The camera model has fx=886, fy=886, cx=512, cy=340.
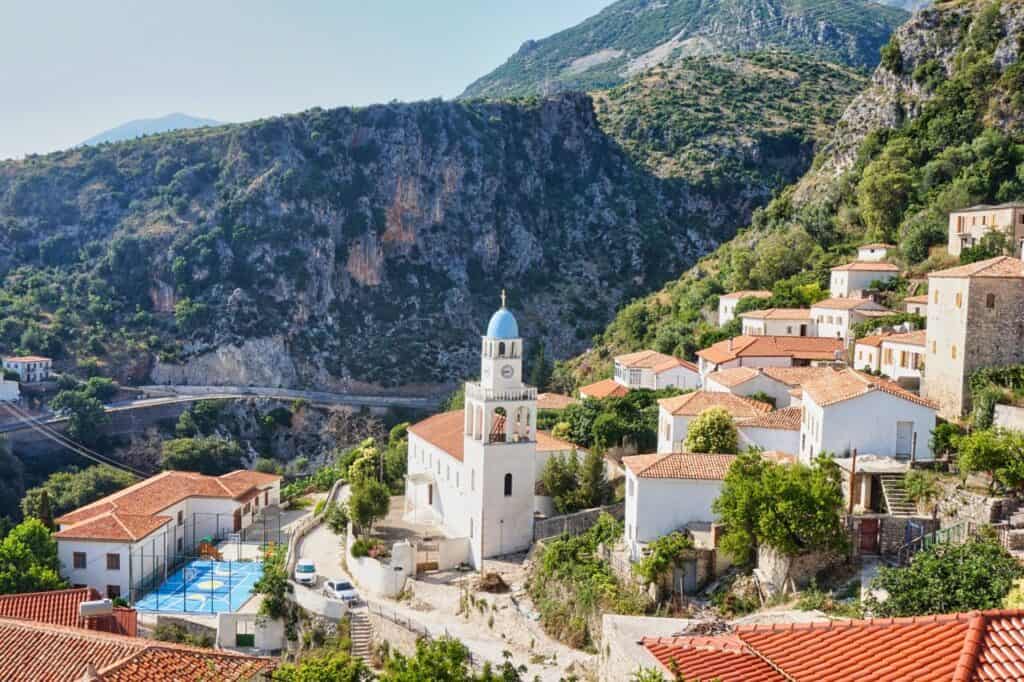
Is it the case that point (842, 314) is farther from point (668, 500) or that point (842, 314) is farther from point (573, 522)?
point (668, 500)

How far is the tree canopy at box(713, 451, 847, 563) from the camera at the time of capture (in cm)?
2303

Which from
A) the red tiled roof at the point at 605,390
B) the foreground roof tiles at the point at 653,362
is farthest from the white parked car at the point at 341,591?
the foreground roof tiles at the point at 653,362

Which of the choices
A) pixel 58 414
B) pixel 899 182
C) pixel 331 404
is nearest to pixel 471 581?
pixel 899 182

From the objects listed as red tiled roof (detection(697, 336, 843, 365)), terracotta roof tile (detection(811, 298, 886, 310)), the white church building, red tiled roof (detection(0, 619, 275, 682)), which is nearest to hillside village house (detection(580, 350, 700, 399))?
red tiled roof (detection(697, 336, 843, 365))

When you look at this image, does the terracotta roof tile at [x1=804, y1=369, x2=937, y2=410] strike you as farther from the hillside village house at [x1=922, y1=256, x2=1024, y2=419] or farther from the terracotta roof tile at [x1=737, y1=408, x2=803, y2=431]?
the terracotta roof tile at [x1=737, y1=408, x2=803, y2=431]

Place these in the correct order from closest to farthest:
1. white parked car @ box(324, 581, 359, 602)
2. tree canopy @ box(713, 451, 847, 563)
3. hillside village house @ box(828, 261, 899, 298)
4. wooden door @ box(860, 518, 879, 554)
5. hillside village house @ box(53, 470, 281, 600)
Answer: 1. tree canopy @ box(713, 451, 847, 563)
2. wooden door @ box(860, 518, 879, 554)
3. white parked car @ box(324, 581, 359, 602)
4. hillside village house @ box(53, 470, 281, 600)
5. hillside village house @ box(828, 261, 899, 298)

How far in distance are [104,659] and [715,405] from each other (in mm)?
25549

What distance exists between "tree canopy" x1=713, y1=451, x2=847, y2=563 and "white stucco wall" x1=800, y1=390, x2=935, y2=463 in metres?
2.67

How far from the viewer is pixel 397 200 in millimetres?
122375

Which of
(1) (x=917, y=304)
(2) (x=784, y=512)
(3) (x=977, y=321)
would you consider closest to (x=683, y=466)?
(2) (x=784, y=512)

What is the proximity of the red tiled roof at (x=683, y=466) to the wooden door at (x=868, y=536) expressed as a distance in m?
5.33

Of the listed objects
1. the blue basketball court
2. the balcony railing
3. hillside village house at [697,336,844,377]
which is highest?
hillside village house at [697,336,844,377]

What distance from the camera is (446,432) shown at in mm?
43219

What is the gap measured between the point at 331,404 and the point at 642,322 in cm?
3492
